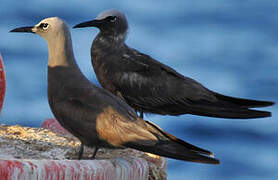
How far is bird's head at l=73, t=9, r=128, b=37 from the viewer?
956cm

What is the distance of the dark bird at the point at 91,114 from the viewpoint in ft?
21.3

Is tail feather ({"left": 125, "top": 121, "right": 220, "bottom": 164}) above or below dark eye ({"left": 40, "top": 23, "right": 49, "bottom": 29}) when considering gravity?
below

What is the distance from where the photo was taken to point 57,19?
23.2 feet

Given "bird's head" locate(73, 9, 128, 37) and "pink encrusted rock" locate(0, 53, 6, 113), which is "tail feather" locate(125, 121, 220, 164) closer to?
"pink encrusted rock" locate(0, 53, 6, 113)

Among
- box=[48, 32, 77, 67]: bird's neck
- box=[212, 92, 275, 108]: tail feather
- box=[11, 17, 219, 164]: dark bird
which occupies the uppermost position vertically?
box=[48, 32, 77, 67]: bird's neck

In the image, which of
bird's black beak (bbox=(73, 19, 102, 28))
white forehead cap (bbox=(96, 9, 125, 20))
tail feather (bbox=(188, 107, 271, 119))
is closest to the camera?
tail feather (bbox=(188, 107, 271, 119))

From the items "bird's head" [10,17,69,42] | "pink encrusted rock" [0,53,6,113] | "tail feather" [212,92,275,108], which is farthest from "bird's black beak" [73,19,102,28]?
"tail feather" [212,92,275,108]

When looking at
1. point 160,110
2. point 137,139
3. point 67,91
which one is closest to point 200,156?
point 137,139

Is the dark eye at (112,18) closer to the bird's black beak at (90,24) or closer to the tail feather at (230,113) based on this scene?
the bird's black beak at (90,24)

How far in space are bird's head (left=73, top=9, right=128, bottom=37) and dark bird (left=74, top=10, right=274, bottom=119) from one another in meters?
0.03

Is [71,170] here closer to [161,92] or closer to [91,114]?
[91,114]

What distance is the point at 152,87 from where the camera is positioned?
30.5 ft

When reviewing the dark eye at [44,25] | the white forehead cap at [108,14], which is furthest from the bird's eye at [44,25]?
the white forehead cap at [108,14]

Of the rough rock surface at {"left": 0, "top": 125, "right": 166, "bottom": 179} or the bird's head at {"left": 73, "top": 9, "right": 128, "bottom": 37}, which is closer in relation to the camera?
the rough rock surface at {"left": 0, "top": 125, "right": 166, "bottom": 179}
